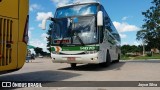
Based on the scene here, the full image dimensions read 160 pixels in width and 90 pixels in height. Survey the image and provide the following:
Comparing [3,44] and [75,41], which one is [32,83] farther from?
[75,41]

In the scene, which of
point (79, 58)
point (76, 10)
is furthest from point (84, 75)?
point (76, 10)

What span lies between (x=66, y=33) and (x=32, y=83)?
6814mm

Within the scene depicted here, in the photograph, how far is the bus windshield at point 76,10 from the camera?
16.6 meters

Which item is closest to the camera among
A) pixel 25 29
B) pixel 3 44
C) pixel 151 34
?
pixel 3 44

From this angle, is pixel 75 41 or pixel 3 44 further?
pixel 75 41

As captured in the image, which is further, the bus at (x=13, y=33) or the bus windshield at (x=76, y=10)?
the bus windshield at (x=76, y=10)

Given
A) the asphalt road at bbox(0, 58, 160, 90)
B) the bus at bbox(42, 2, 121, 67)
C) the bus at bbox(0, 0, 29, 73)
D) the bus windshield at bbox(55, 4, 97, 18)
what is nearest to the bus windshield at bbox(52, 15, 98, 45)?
the bus at bbox(42, 2, 121, 67)

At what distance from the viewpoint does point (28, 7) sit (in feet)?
33.0

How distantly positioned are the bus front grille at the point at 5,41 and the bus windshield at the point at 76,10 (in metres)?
7.92

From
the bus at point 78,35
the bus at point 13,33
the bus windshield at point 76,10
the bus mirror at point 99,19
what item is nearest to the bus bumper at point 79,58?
the bus at point 78,35

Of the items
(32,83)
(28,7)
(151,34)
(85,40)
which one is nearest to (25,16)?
(28,7)

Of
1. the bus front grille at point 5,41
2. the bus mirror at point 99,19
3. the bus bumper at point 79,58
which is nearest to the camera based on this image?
the bus front grille at point 5,41

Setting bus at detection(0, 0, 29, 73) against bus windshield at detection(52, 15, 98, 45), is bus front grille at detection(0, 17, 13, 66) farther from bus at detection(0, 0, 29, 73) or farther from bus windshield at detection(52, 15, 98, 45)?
bus windshield at detection(52, 15, 98, 45)

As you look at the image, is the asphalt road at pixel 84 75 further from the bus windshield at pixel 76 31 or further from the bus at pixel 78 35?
the bus windshield at pixel 76 31
